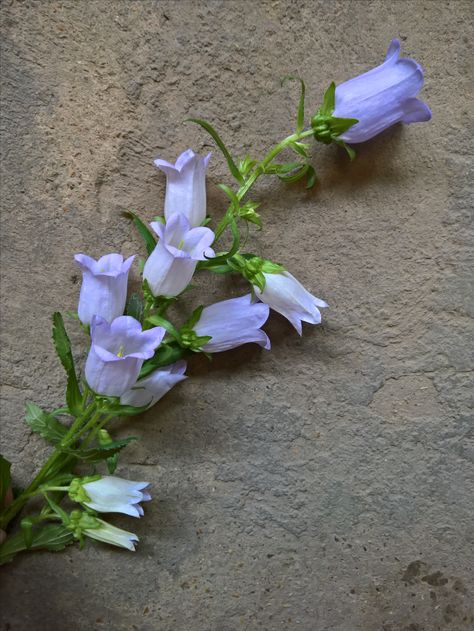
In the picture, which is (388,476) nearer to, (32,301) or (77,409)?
(77,409)

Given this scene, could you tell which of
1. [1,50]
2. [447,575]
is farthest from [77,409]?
[447,575]

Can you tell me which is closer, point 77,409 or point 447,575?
point 77,409

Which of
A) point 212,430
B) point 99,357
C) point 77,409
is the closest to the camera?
point 99,357

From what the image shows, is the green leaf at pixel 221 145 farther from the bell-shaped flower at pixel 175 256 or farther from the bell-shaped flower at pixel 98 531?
the bell-shaped flower at pixel 98 531

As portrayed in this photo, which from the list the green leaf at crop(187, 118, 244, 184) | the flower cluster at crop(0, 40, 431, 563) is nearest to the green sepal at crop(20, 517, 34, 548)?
the flower cluster at crop(0, 40, 431, 563)

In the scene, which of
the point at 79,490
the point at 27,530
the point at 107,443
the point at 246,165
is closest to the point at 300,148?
the point at 246,165

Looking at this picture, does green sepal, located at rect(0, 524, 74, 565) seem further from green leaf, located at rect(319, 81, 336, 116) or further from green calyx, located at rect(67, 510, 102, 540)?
green leaf, located at rect(319, 81, 336, 116)

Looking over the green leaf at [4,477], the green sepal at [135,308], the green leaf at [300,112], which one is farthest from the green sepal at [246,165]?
the green leaf at [4,477]

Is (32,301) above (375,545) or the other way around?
above
